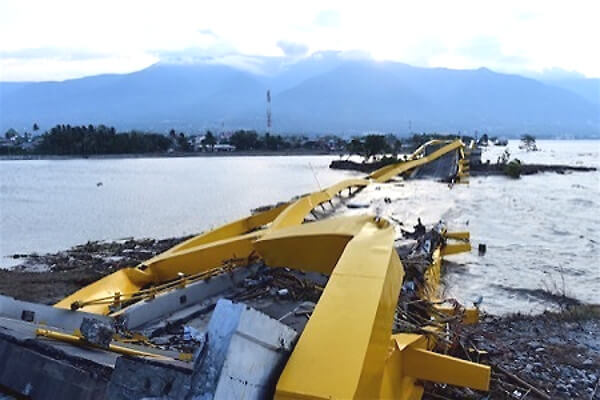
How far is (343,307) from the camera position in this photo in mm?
3494

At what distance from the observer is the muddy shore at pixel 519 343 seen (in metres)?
6.72

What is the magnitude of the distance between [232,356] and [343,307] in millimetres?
1186

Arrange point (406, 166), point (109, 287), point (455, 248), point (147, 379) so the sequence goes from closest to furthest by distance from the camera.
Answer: point (147, 379) → point (109, 287) → point (455, 248) → point (406, 166)

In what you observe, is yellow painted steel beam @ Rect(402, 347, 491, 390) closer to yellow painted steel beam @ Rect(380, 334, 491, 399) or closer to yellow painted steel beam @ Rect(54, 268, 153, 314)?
yellow painted steel beam @ Rect(380, 334, 491, 399)

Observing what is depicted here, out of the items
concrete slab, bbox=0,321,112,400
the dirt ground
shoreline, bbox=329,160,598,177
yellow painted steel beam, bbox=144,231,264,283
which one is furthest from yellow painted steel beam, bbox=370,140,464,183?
concrete slab, bbox=0,321,112,400

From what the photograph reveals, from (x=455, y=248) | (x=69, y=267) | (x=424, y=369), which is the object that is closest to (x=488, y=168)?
(x=455, y=248)

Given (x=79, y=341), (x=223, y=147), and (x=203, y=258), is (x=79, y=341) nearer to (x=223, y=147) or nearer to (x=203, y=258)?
(x=203, y=258)

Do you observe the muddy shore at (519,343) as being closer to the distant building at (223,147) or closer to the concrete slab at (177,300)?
the concrete slab at (177,300)

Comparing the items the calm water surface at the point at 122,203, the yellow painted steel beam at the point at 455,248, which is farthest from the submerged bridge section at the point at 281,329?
the calm water surface at the point at 122,203

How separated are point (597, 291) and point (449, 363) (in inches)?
416

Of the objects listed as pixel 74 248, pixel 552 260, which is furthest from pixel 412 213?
pixel 74 248

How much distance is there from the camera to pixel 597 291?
13148 millimetres

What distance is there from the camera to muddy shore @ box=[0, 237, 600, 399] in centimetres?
672

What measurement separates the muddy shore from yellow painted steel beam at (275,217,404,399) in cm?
239
